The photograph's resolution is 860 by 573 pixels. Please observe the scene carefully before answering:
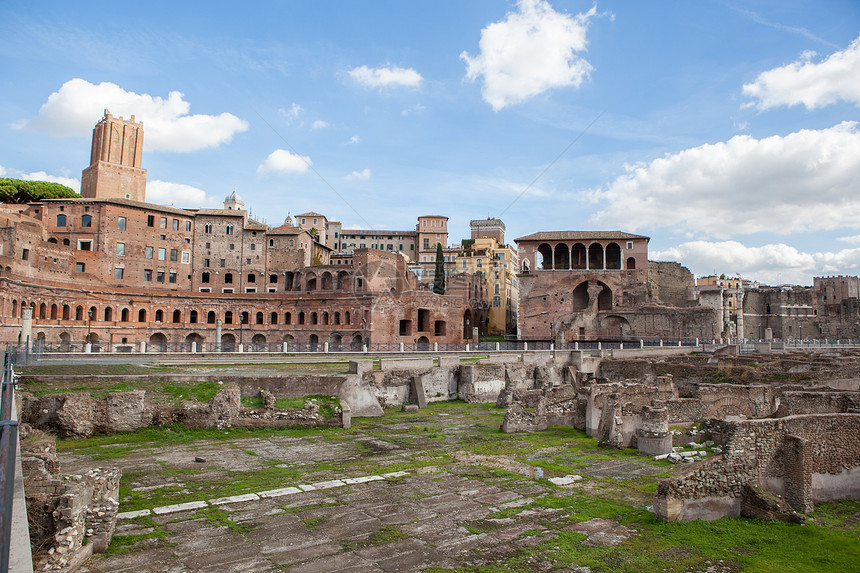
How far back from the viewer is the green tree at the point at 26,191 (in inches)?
2601

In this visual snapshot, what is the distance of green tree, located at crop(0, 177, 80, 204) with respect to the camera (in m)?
66.1

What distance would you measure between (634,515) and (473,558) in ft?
12.3

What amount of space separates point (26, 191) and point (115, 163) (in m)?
10.9

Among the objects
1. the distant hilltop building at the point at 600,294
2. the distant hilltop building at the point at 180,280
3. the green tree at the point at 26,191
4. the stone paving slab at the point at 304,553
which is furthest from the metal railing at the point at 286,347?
the green tree at the point at 26,191

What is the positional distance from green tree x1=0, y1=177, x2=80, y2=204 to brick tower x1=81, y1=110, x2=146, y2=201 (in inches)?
167

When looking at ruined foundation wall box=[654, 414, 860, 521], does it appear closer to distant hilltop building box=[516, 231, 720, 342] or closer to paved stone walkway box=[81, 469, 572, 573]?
paved stone walkway box=[81, 469, 572, 573]

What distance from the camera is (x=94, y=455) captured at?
1377 centimetres

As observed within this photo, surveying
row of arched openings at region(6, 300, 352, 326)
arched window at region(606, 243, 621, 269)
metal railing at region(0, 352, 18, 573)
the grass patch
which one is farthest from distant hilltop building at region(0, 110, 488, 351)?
metal railing at region(0, 352, 18, 573)

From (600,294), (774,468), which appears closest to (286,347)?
(774,468)

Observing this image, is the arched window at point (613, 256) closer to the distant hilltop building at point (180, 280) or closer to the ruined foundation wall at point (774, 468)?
the distant hilltop building at point (180, 280)

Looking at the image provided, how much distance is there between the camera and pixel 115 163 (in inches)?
2896

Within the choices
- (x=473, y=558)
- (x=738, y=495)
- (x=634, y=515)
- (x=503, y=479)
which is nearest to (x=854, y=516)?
(x=738, y=495)

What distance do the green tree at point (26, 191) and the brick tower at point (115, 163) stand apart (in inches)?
167

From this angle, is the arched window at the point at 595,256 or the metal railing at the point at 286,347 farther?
the arched window at the point at 595,256
